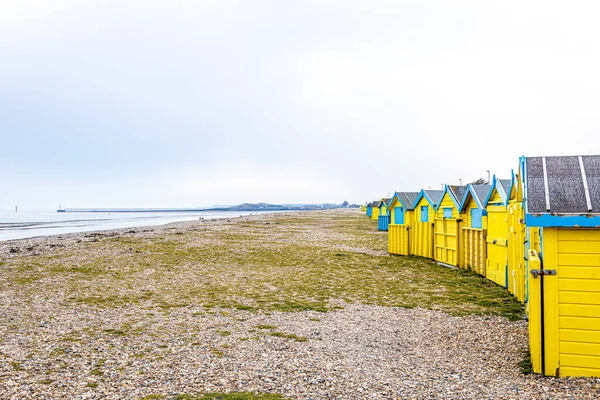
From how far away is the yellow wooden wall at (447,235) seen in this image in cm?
2012

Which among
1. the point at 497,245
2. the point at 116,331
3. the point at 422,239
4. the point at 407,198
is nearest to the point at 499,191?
the point at 497,245

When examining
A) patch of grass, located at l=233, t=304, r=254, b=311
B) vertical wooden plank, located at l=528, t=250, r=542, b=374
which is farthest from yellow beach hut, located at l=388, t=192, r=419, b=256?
vertical wooden plank, located at l=528, t=250, r=542, b=374

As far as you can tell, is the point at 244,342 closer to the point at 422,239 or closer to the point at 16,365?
the point at 16,365

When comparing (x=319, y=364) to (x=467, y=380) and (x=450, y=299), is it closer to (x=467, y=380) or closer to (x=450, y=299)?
(x=467, y=380)

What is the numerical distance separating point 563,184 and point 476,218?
1198 centimetres

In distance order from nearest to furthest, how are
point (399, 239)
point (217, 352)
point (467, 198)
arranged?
point (217, 352), point (467, 198), point (399, 239)

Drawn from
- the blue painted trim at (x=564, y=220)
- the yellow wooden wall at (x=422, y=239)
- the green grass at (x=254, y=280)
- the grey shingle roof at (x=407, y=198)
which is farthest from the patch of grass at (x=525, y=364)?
the grey shingle roof at (x=407, y=198)

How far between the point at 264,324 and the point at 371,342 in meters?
2.96

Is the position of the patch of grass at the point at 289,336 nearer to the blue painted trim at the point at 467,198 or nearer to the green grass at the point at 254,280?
the green grass at the point at 254,280

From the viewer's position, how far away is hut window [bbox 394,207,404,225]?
37.7m

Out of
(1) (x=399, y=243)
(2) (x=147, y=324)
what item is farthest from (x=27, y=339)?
(1) (x=399, y=243)

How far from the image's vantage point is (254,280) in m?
17.1

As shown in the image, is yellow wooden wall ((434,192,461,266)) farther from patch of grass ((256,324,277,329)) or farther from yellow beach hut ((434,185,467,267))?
patch of grass ((256,324,277,329))

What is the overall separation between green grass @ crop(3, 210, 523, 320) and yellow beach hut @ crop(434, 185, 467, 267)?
2.63 ft
